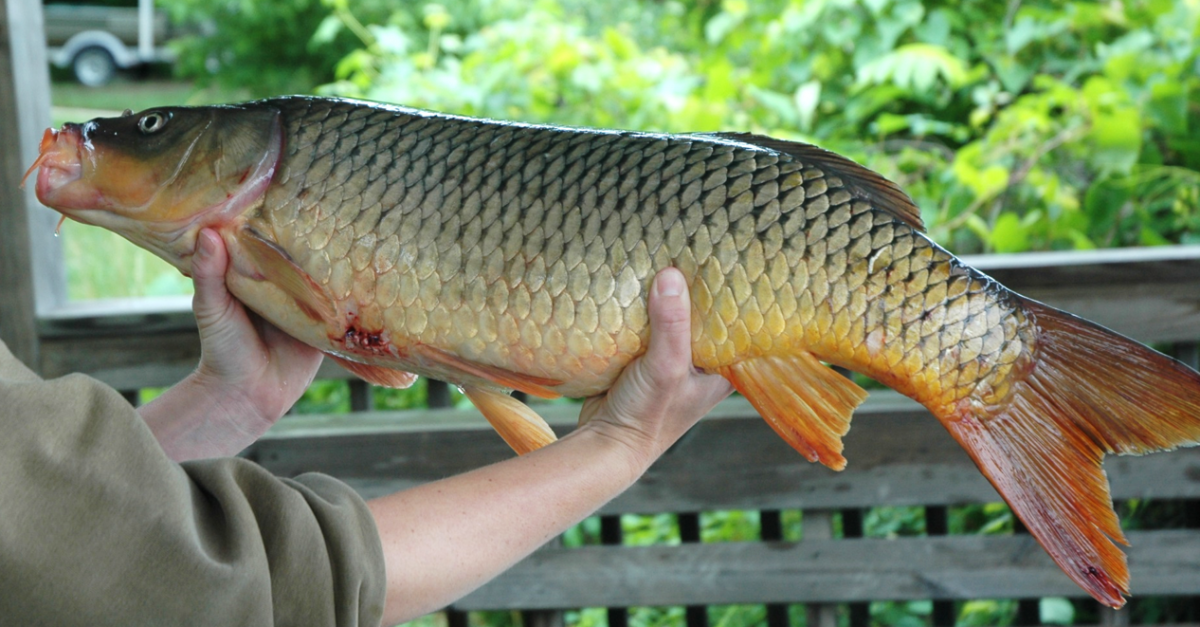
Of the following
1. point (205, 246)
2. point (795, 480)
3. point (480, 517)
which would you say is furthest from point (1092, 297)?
point (205, 246)

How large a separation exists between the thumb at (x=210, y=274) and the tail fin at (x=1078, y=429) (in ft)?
2.43

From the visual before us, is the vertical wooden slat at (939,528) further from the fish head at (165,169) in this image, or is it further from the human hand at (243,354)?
the fish head at (165,169)

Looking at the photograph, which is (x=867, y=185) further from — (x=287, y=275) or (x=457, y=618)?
(x=457, y=618)

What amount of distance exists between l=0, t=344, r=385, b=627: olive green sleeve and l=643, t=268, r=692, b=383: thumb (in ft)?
1.14

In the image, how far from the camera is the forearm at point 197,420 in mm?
1284

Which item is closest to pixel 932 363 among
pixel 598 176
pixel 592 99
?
pixel 598 176

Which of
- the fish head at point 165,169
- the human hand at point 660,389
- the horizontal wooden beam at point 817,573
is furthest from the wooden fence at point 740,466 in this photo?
the fish head at point 165,169

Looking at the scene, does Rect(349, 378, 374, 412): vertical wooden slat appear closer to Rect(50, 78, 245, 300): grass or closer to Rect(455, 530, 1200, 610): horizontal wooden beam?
Rect(455, 530, 1200, 610): horizontal wooden beam

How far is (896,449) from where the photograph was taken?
2.07 meters

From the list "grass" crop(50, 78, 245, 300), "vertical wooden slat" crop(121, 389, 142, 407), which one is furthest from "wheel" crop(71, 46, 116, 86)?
"vertical wooden slat" crop(121, 389, 142, 407)

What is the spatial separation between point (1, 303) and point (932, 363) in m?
1.96

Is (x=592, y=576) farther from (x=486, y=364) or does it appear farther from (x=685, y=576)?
(x=486, y=364)

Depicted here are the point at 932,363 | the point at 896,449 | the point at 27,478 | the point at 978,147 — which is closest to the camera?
the point at 27,478

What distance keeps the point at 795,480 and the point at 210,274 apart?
131 cm
